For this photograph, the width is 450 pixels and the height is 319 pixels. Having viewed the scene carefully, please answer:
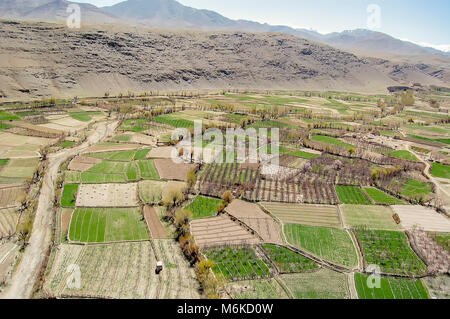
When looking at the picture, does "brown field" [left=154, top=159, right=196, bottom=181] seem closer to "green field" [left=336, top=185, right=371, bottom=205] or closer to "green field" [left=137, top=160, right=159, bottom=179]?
"green field" [left=137, top=160, right=159, bottom=179]

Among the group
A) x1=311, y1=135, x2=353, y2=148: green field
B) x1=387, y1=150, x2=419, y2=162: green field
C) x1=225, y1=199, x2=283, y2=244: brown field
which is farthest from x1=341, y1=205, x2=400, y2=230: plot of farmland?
x1=311, y1=135, x2=353, y2=148: green field

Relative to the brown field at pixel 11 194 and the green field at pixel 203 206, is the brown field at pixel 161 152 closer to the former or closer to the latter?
the green field at pixel 203 206

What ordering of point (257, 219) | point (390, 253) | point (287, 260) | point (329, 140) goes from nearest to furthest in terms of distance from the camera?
point (287, 260)
point (390, 253)
point (257, 219)
point (329, 140)

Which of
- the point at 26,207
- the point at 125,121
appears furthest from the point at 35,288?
the point at 125,121

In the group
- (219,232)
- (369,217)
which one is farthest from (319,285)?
(369,217)

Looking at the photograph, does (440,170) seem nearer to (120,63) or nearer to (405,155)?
(405,155)

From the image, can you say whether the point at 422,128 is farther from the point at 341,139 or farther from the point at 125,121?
the point at 125,121
